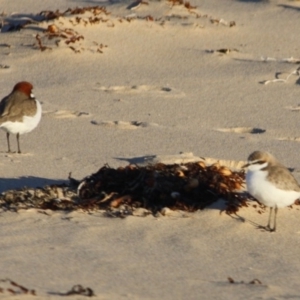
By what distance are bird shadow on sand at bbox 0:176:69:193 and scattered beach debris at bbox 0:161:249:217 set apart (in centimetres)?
34

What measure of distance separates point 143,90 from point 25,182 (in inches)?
138

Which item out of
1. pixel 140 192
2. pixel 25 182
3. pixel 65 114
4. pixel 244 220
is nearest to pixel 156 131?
pixel 65 114

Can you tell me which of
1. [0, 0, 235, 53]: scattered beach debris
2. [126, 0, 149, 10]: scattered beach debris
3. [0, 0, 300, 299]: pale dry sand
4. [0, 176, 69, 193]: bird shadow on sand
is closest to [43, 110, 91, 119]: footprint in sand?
[0, 0, 300, 299]: pale dry sand

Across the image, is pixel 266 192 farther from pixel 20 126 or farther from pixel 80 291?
pixel 20 126

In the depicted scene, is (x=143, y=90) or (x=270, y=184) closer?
(x=270, y=184)

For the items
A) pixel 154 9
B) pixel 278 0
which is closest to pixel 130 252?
pixel 154 9

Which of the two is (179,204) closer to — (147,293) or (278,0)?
(147,293)

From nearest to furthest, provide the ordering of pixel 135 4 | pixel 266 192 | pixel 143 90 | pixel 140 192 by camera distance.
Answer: pixel 266 192 → pixel 140 192 → pixel 143 90 → pixel 135 4

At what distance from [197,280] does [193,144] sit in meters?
3.62

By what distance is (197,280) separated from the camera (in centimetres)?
564

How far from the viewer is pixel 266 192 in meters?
6.59

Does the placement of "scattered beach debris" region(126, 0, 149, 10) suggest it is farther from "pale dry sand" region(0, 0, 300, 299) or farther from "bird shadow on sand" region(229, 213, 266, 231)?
"bird shadow on sand" region(229, 213, 266, 231)

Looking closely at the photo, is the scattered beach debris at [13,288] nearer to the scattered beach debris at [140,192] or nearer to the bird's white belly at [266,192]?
the scattered beach debris at [140,192]

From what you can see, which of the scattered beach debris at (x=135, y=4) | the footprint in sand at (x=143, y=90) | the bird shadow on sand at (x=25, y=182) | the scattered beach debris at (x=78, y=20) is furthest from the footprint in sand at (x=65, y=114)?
the scattered beach debris at (x=135, y=4)
